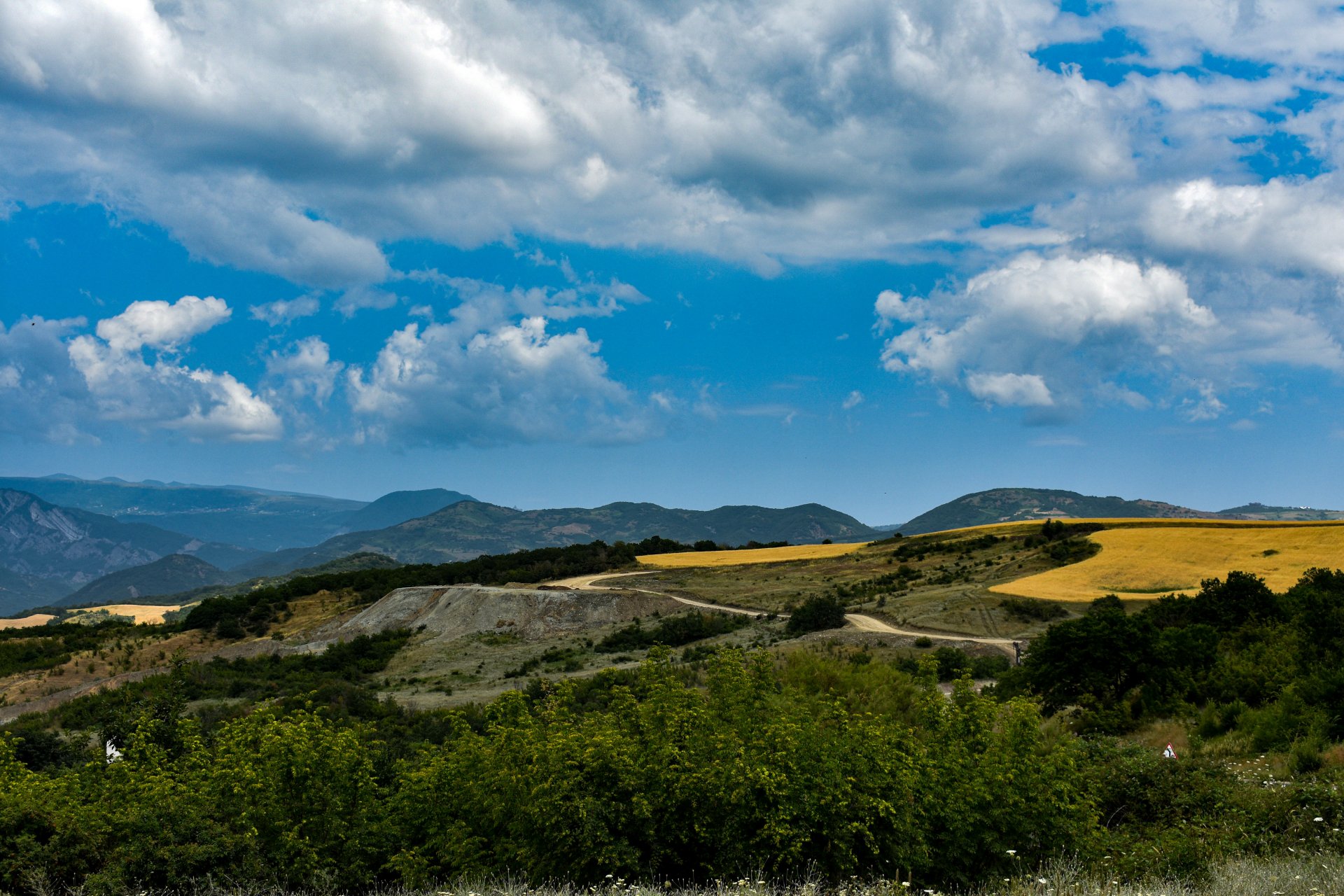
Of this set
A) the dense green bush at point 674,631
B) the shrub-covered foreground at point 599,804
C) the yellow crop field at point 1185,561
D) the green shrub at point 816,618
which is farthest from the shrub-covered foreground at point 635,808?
the yellow crop field at point 1185,561

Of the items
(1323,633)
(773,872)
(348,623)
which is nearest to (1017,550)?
(1323,633)

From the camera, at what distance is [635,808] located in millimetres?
11359

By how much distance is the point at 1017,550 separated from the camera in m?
73.3

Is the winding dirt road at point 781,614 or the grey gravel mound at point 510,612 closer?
the winding dirt road at point 781,614

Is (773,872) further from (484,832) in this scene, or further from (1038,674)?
(1038,674)

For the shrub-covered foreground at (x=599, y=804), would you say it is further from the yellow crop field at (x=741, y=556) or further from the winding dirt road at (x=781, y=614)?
the yellow crop field at (x=741, y=556)

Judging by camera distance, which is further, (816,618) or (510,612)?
(510,612)

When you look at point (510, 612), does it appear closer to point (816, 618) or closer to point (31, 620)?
point (816, 618)

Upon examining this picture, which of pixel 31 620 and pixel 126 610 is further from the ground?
pixel 31 620

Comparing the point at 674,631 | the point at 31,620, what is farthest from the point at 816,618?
the point at 31,620

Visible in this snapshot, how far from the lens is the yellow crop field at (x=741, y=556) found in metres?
85.1

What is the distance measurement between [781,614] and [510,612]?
20318 millimetres

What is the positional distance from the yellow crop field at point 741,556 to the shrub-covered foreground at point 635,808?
6905cm

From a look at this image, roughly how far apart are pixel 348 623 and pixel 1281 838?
64489mm
